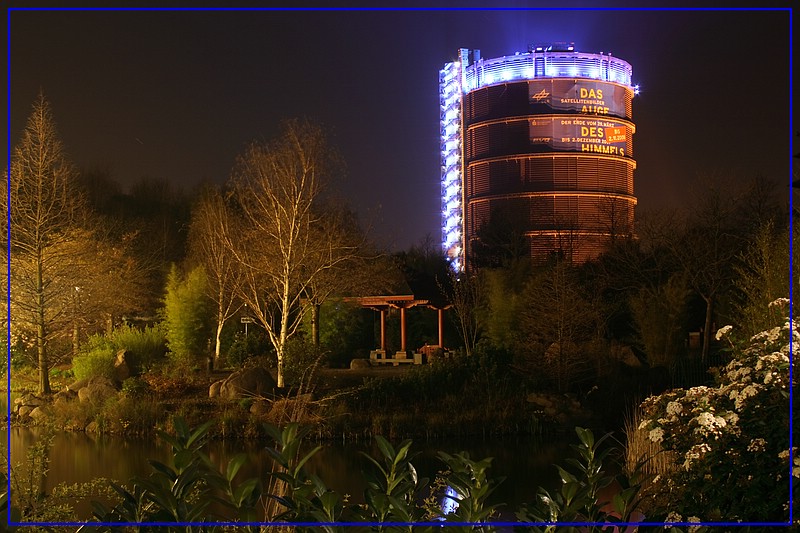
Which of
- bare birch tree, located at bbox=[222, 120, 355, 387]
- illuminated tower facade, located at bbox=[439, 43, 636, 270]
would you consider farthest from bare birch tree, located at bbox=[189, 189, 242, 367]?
illuminated tower facade, located at bbox=[439, 43, 636, 270]

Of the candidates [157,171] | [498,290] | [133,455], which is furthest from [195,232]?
[498,290]

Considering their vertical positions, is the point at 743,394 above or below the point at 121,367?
above

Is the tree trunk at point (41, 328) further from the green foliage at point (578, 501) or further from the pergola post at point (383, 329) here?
the pergola post at point (383, 329)

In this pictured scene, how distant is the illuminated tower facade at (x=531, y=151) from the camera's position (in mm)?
23984

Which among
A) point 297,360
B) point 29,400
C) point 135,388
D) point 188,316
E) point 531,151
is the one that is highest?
point 531,151

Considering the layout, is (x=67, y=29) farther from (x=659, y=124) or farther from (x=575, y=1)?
(x=659, y=124)

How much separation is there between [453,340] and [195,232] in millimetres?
9490

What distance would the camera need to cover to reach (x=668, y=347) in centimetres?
1310

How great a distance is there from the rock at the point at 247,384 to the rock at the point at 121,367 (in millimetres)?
1703

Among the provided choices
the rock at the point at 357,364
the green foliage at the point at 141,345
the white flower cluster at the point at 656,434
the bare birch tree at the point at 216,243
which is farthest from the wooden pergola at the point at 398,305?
the white flower cluster at the point at 656,434

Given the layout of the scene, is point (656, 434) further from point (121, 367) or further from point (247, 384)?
point (121, 367)

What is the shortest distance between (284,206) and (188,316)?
1.69m

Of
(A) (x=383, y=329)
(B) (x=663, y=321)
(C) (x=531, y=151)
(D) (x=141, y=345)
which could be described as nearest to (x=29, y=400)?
(D) (x=141, y=345)

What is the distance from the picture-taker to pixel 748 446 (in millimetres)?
2934
